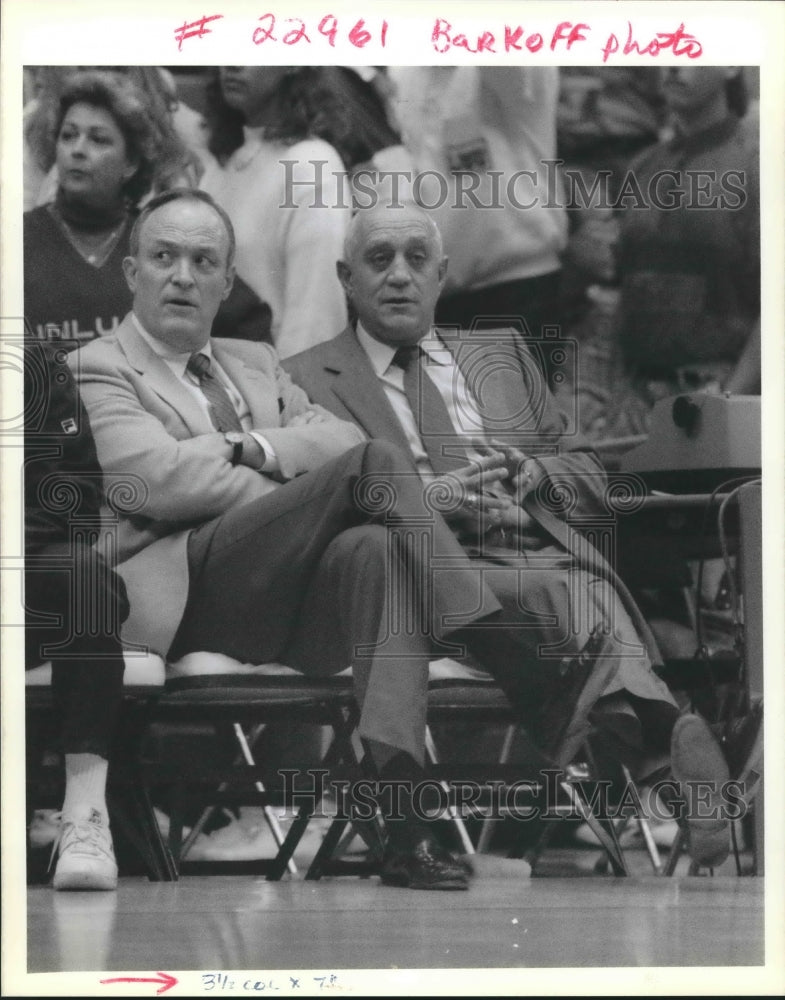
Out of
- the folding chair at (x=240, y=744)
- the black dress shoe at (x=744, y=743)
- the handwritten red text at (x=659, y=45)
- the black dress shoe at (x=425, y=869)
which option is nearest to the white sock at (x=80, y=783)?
the folding chair at (x=240, y=744)

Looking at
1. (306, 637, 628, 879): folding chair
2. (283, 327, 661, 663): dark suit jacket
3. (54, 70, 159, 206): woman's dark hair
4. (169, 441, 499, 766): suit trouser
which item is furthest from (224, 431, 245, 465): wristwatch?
(306, 637, 628, 879): folding chair

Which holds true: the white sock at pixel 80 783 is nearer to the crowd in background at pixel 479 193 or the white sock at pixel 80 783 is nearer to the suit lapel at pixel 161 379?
the suit lapel at pixel 161 379

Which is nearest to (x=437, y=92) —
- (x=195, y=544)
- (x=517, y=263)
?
(x=517, y=263)

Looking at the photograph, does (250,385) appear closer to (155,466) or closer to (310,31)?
(155,466)

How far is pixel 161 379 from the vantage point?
18.7ft

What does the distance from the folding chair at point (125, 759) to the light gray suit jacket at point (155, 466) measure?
116mm

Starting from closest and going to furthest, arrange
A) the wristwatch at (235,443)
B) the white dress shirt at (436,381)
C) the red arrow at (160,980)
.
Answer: the red arrow at (160,980) < the wristwatch at (235,443) < the white dress shirt at (436,381)

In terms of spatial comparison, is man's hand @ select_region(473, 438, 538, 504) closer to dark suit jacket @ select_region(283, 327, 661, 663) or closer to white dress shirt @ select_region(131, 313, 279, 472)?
dark suit jacket @ select_region(283, 327, 661, 663)

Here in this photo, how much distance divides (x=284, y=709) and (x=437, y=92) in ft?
5.86

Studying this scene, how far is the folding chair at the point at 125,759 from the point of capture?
5605 millimetres

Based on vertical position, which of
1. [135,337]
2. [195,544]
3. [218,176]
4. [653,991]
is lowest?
[653,991]

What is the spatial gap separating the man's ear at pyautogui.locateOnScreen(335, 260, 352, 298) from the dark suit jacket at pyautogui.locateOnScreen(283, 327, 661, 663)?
161 mm

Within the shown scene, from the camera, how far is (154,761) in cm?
565

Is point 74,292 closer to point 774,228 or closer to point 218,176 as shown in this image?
point 218,176
